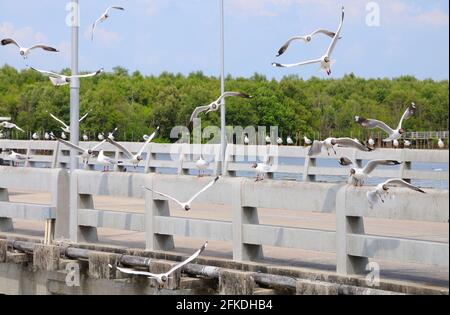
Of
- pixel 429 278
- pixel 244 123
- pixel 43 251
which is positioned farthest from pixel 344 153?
pixel 244 123

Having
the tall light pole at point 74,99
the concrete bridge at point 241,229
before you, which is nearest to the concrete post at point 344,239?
the concrete bridge at point 241,229

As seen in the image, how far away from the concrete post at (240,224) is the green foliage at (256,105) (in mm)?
71280

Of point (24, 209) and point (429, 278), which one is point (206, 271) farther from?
point (24, 209)

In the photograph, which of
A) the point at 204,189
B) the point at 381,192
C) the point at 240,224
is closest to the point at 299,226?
the point at 204,189

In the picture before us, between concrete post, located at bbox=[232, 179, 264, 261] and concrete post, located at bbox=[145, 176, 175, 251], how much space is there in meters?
1.48

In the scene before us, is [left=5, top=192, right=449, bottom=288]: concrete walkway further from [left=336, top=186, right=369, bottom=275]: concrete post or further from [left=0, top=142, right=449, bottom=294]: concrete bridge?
[left=336, top=186, right=369, bottom=275]: concrete post

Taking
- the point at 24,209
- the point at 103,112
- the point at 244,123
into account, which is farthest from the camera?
the point at 103,112

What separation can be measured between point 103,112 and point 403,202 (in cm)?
9504

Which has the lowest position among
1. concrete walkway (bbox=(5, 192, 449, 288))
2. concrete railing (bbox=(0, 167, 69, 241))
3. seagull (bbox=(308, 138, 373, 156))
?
concrete walkway (bbox=(5, 192, 449, 288))

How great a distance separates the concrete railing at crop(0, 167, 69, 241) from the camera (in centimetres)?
1502

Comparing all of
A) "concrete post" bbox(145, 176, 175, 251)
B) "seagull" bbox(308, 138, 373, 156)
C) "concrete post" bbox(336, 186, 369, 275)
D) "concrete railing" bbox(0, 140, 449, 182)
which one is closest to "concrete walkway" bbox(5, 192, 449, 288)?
"concrete post" bbox(145, 176, 175, 251)

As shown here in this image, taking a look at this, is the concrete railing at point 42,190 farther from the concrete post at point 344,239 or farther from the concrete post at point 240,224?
the concrete post at point 344,239

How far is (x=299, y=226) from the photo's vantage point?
15.7m
